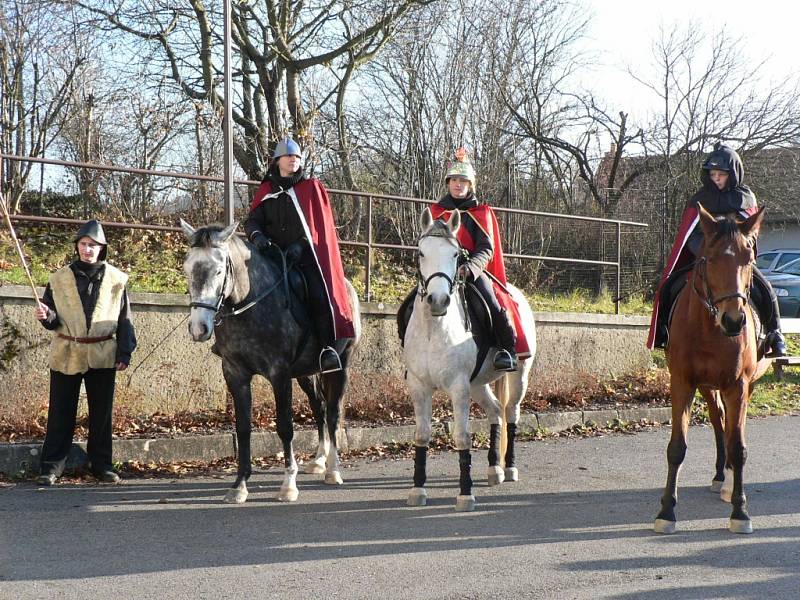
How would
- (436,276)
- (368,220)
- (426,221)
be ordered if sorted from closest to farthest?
(436,276) → (426,221) → (368,220)

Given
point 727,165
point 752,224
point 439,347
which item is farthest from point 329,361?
point 727,165

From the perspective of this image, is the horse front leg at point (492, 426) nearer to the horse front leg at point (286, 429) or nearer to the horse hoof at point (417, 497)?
the horse hoof at point (417, 497)

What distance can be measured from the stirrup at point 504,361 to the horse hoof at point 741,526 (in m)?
2.22

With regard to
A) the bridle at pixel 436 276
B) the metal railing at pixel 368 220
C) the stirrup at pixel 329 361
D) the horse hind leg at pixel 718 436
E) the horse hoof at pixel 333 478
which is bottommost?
the horse hoof at pixel 333 478

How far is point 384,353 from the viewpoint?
41.5 ft

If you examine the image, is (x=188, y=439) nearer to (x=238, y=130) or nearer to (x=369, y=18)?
(x=238, y=130)

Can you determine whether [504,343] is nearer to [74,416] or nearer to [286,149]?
[286,149]

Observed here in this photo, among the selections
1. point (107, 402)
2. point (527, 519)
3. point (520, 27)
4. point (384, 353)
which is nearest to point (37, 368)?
point (107, 402)

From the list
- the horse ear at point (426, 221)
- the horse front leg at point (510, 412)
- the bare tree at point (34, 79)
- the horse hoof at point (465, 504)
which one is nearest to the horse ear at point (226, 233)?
the horse ear at point (426, 221)

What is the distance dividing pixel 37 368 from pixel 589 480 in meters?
6.00

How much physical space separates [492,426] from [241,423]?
241 centimetres

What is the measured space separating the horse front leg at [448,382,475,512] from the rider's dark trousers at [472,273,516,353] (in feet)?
2.41

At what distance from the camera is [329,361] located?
8344 millimetres

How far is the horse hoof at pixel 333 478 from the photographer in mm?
8617
